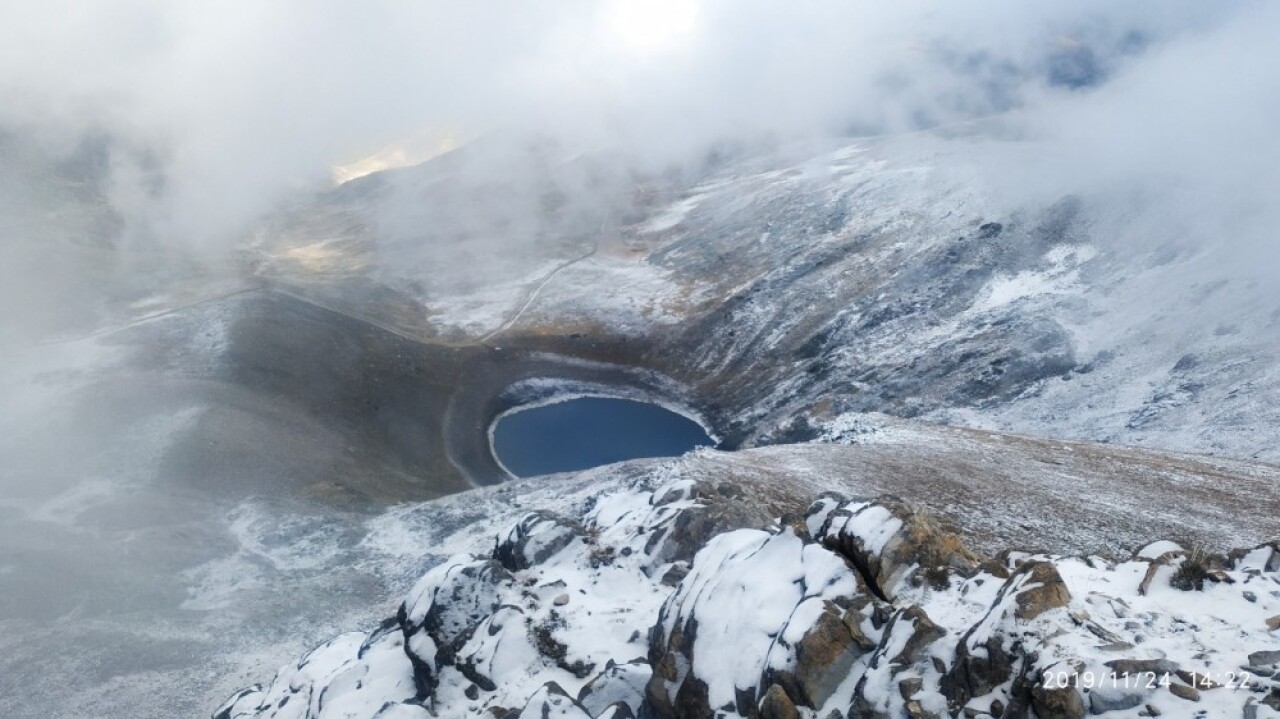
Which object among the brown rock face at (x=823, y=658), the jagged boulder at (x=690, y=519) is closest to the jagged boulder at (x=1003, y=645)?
the brown rock face at (x=823, y=658)

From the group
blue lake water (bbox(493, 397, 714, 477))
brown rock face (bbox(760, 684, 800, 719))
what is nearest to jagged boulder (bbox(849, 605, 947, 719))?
brown rock face (bbox(760, 684, 800, 719))

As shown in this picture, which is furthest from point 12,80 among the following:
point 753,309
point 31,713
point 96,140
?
point 31,713

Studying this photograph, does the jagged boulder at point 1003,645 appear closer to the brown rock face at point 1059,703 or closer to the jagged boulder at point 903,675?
the jagged boulder at point 903,675

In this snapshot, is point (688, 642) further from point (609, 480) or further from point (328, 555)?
point (328, 555)

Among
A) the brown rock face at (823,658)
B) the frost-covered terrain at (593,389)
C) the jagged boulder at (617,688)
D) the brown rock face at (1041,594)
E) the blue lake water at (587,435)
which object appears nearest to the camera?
the brown rock face at (1041,594)

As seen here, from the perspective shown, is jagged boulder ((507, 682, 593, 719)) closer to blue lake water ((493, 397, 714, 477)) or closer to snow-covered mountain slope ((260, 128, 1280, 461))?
blue lake water ((493, 397, 714, 477))

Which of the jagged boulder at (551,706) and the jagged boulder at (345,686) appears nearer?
the jagged boulder at (551,706)

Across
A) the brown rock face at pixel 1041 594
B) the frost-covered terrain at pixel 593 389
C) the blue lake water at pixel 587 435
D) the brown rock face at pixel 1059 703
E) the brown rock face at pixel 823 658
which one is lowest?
the blue lake water at pixel 587 435
